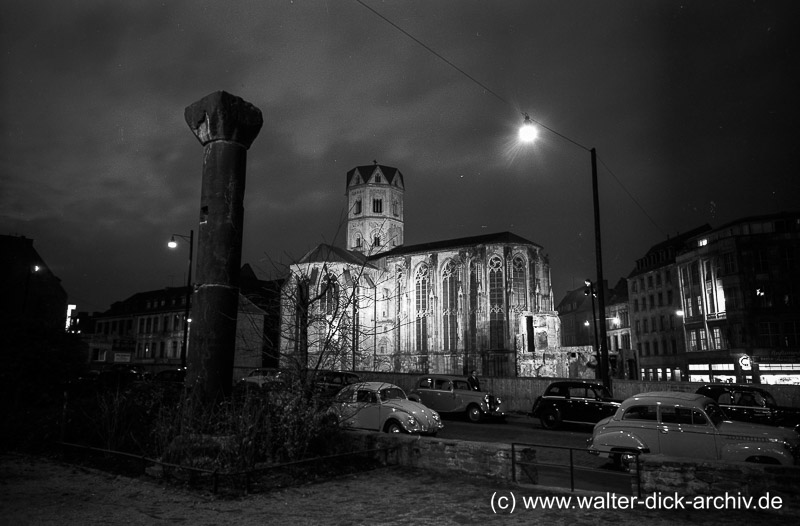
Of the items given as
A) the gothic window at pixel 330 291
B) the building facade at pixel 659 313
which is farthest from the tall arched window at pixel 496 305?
the gothic window at pixel 330 291

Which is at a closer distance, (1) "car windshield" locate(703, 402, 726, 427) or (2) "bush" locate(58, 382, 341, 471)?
(2) "bush" locate(58, 382, 341, 471)

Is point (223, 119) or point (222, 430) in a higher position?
point (223, 119)

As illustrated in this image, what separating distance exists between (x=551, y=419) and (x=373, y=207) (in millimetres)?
63755

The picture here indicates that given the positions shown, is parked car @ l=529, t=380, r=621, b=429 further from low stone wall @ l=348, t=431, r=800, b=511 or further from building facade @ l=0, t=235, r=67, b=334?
building facade @ l=0, t=235, r=67, b=334

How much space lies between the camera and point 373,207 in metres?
79.2

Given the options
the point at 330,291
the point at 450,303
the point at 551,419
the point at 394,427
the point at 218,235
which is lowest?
the point at 551,419

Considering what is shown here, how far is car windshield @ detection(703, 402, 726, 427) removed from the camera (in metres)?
9.73

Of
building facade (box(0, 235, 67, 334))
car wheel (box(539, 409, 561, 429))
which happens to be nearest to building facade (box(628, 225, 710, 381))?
car wheel (box(539, 409, 561, 429))

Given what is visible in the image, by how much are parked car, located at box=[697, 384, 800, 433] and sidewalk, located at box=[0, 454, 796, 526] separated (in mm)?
8128

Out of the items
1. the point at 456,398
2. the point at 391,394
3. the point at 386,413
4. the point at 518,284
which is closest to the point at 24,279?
the point at 518,284

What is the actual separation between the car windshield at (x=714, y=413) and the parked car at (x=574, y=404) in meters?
6.46

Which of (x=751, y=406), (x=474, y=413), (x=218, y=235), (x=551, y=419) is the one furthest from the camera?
(x=474, y=413)

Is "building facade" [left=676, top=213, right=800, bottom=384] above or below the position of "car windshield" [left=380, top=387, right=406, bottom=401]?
above

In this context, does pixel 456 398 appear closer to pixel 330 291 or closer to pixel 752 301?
pixel 330 291
